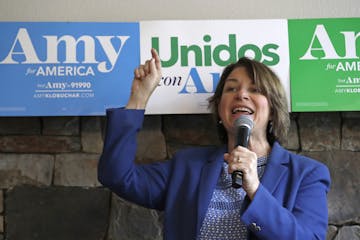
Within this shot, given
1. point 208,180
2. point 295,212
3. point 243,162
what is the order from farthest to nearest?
point 208,180 < point 295,212 < point 243,162

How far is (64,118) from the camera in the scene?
1616 millimetres

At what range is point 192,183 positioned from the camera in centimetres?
125

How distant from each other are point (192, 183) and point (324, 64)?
0.76 meters

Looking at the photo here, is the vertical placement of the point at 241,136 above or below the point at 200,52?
below

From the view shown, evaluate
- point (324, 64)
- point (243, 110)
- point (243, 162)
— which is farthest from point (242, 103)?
point (324, 64)

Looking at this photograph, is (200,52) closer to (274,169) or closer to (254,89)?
(254,89)

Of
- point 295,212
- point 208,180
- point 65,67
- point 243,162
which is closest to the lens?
point 243,162

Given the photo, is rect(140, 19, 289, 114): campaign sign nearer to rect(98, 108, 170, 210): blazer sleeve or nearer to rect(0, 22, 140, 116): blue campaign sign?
rect(0, 22, 140, 116): blue campaign sign

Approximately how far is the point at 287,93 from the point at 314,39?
0.25m

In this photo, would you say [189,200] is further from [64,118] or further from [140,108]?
[64,118]

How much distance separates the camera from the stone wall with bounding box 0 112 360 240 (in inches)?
62.2

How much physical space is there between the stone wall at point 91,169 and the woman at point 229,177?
0.28 metres

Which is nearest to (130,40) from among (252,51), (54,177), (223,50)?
(223,50)

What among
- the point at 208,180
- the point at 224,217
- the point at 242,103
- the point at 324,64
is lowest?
the point at 224,217
